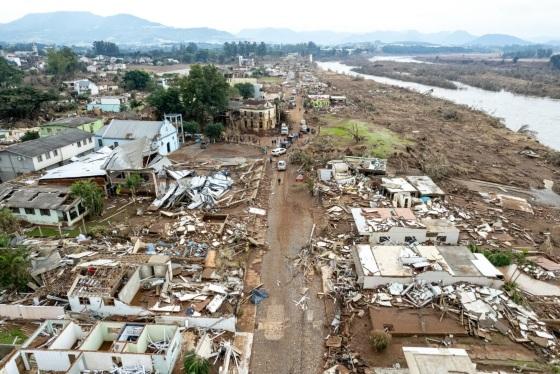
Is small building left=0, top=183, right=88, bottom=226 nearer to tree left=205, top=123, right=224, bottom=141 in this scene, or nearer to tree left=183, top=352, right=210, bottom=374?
tree left=183, top=352, right=210, bottom=374

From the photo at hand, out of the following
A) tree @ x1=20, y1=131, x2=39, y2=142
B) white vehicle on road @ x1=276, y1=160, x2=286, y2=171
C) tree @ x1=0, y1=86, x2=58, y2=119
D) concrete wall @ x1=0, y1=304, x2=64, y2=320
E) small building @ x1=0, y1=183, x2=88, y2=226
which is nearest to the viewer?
concrete wall @ x1=0, y1=304, x2=64, y2=320

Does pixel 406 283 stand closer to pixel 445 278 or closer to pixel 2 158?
pixel 445 278

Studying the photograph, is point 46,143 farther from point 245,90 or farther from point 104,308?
point 245,90

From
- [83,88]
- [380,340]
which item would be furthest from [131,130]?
[83,88]

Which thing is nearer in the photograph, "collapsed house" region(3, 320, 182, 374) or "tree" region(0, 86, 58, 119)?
"collapsed house" region(3, 320, 182, 374)

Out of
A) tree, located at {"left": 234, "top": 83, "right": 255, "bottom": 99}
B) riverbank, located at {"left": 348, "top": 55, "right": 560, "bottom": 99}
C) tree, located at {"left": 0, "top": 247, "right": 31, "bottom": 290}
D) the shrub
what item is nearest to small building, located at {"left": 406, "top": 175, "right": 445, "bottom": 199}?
the shrub

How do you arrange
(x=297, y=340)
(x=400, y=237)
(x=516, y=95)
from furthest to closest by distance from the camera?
(x=516, y=95) < (x=400, y=237) < (x=297, y=340)

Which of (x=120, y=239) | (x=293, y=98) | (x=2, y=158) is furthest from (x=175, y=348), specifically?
(x=293, y=98)
